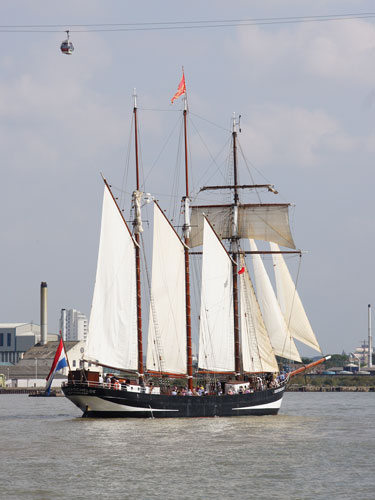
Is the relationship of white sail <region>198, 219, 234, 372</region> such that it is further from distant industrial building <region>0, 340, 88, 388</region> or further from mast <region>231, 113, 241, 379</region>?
distant industrial building <region>0, 340, 88, 388</region>

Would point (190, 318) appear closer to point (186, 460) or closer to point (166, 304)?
point (166, 304)

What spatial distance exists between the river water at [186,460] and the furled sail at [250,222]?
1899cm

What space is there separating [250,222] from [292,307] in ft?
29.2

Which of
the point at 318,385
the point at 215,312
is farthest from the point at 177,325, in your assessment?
the point at 318,385

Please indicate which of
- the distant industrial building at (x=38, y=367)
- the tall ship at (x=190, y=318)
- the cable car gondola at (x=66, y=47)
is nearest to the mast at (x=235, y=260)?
the tall ship at (x=190, y=318)

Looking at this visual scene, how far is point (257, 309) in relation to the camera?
7631cm

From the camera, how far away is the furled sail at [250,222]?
263 ft

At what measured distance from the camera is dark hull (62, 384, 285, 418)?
218ft

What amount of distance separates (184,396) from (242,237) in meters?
18.1

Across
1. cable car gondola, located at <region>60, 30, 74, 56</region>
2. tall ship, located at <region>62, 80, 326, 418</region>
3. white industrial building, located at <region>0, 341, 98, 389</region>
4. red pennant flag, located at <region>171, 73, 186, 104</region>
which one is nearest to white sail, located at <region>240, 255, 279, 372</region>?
Answer: tall ship, located at <region>62, 80, 326, 418</region>

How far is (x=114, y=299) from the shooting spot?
6800cm

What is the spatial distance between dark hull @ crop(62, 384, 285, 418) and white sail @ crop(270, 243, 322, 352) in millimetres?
7843

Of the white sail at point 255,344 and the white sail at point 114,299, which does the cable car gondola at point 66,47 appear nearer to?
the white sail at point 114,299

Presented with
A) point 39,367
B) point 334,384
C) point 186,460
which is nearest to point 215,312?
point 186,460
